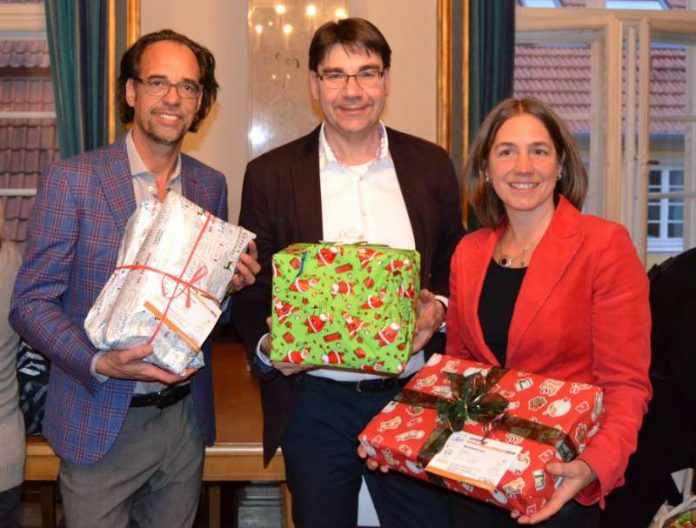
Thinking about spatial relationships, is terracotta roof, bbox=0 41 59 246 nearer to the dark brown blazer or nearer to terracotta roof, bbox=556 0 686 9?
the dark brown blazer

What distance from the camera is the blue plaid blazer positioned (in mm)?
1775

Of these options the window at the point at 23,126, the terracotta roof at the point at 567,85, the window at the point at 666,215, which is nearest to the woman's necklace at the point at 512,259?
the terracotta roof at the point at 567,85

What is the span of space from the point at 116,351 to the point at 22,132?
2983 millimetres

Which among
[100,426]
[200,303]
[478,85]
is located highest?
[478,85]

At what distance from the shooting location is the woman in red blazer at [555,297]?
1.59 metres

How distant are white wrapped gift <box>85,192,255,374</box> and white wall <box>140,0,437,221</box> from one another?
2.26 m

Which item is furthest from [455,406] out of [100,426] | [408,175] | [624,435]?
[100,426]

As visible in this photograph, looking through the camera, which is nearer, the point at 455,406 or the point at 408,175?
the point at 455,406

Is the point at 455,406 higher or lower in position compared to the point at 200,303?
lower

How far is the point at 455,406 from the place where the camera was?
161cm

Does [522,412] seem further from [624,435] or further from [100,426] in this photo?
[100,426]

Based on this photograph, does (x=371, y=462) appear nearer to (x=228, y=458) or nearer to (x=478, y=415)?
(x=478, y=415)

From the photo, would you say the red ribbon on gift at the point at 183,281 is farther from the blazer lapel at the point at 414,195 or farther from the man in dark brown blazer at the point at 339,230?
the blazer lapel at the point at 414,195

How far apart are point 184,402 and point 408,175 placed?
0.78 m
